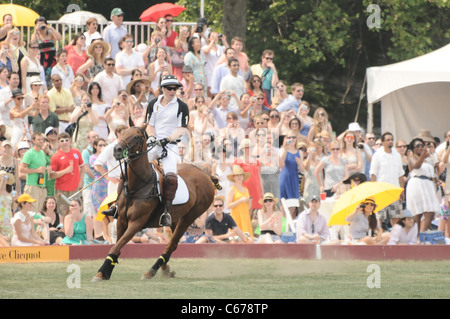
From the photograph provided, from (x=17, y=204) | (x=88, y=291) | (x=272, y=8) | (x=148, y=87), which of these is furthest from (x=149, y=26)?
(x=88, y=291)

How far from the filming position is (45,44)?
2169 centimetres

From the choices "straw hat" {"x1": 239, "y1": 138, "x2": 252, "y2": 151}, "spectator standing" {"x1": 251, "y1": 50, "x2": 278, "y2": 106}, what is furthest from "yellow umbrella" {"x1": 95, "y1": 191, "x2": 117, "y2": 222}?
"spectator standing" {"x1": 251, "y1": 50, "x2": 278, "y2": 106}

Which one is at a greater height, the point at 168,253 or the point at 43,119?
the point at 43,119

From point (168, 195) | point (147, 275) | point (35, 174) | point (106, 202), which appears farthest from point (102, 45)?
point (147, 275)

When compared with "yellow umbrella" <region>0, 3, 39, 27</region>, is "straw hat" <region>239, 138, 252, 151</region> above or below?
below

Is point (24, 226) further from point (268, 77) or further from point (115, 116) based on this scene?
point (268, 77)

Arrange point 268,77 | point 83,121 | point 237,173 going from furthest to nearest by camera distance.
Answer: point 268,77, point 83,121, point 237,173

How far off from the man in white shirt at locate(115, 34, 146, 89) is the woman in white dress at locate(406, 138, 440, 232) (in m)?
5.71

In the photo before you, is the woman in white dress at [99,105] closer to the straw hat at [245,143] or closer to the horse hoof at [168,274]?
the straw hat at [245,143]

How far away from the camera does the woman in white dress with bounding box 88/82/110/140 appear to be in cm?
2020

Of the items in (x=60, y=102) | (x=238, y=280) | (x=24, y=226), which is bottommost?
(x=238, y=280)

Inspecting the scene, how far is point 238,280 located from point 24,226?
149 inches

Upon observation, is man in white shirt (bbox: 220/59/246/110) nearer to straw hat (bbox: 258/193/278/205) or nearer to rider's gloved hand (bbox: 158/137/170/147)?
straw hat (bbox: 258/193/278/205)

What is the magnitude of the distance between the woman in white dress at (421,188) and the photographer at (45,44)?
23.1ft
